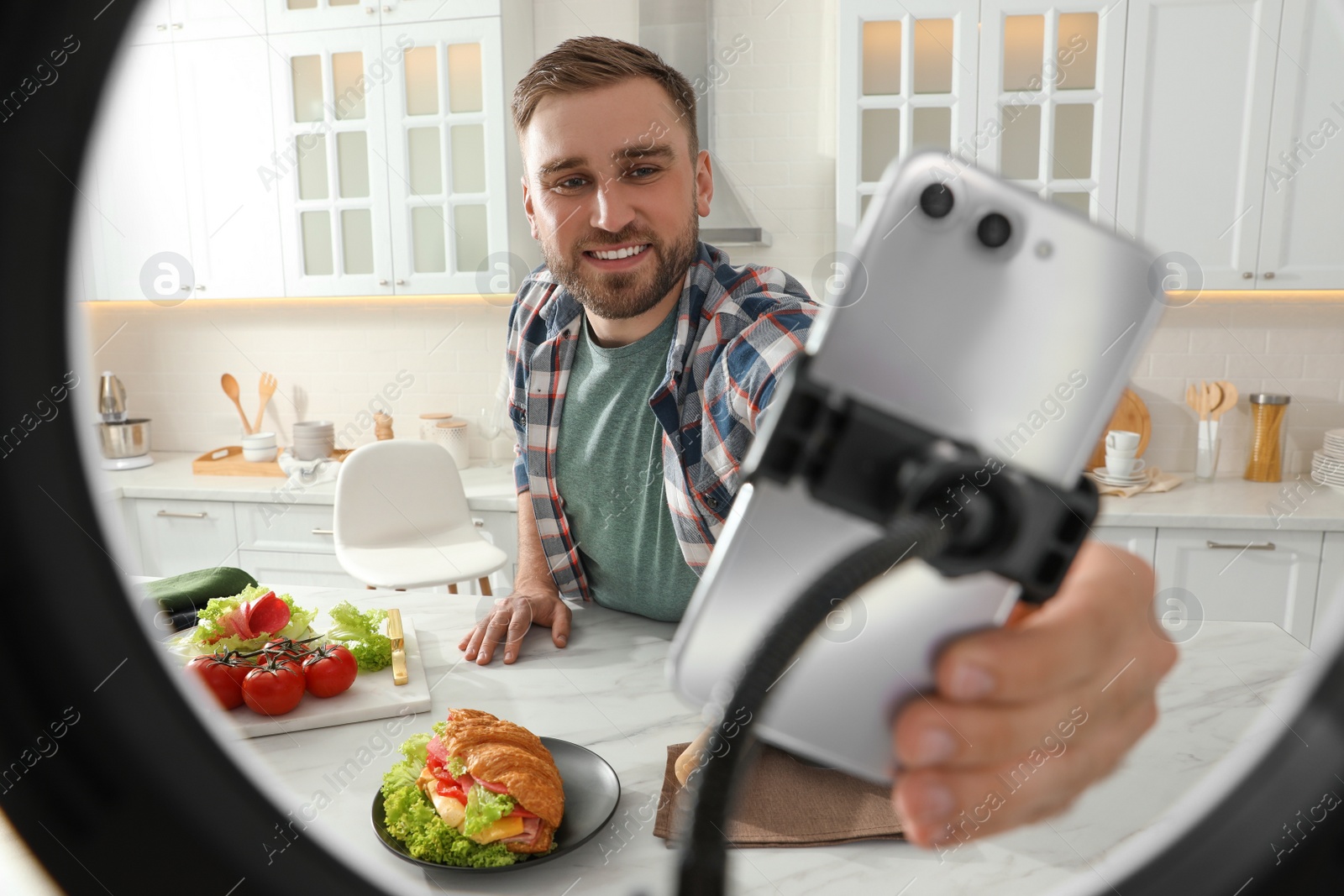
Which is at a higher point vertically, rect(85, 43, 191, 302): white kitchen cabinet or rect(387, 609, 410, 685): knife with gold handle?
rect(85, 43, 191, 302): white kitchen cabinet

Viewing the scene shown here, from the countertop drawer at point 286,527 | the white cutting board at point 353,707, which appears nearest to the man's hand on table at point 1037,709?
the white cutting board at point 353,707

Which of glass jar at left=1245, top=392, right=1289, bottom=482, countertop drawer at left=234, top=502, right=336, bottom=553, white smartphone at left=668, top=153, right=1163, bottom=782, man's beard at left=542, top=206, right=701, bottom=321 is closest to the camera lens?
white smartphone at left=668, top=153, right=1163, bottom=782

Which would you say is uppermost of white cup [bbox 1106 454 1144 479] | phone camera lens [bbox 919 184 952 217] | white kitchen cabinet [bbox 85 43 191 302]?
white kitchen cabinet [bbox 85 43 191 302]

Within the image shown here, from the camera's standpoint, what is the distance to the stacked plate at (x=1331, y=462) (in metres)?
1.80

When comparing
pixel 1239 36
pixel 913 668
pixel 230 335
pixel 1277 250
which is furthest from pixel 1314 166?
pixel 230 335

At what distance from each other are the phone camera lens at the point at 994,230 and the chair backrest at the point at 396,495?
5.30 ft

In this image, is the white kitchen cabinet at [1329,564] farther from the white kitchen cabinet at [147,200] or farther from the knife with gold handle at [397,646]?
the white kitchen cabinet at [147,200]

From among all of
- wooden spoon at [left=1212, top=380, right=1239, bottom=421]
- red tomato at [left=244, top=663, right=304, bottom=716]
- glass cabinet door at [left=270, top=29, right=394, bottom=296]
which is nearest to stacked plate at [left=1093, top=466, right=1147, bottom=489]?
wooden spoon at [left=1212, top=380, right=1239, bottom=421]

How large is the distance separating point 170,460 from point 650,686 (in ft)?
7.26

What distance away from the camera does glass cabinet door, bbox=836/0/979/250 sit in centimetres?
177

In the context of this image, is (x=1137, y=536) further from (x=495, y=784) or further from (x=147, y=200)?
(x=147, y=200)

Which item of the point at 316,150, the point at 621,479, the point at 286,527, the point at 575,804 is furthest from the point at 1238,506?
the point at 316,150

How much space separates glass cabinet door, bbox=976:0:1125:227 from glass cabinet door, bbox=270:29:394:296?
4.55 feet

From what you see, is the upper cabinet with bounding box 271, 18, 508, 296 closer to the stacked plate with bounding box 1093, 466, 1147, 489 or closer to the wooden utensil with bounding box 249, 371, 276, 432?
the wooden utensil with bounding box 249, 371, 276, 432
